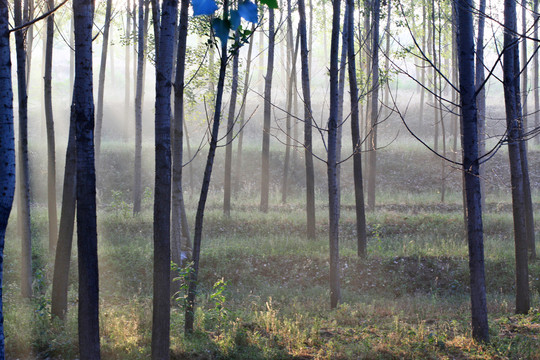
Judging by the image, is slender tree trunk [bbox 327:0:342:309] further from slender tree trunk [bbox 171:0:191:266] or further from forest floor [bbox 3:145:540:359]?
slender tree trunk [bbox 171:0:191:266]

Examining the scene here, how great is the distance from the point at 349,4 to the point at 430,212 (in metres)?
11.4

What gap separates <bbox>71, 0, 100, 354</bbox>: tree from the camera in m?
4.86

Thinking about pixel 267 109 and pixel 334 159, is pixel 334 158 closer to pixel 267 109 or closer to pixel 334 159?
pixel 334 159

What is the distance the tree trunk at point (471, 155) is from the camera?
20.4 ft

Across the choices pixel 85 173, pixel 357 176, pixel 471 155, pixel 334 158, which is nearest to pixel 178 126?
pixel 334 158

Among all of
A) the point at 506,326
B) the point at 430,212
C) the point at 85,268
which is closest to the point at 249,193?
the point at 430,212

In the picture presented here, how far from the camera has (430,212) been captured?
19188mm

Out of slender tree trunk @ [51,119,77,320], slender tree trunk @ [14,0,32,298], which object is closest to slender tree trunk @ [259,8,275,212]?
slender tree trunk @ [14,0,32,298]

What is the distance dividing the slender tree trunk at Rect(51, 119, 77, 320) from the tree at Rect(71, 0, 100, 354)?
114 inches

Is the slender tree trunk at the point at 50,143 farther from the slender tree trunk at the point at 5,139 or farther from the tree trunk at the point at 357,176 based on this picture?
the tree trunk at the point at 357,176

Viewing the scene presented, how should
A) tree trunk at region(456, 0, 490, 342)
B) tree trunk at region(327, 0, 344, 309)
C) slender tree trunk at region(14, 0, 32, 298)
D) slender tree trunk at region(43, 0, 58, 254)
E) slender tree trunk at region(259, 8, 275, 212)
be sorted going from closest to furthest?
tree trunk at region(456, 0, 490, 342) → tree trunk at region(327, 0, 344, 309) → slender tree trunk at region(14, 0, 32, 298) → slender tree trunk at region(43, 0, 58, 254) → slender tree trunk at region(259, 8, 275, 212)

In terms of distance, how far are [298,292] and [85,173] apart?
7.65m

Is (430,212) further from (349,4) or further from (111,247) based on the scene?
(111,247)

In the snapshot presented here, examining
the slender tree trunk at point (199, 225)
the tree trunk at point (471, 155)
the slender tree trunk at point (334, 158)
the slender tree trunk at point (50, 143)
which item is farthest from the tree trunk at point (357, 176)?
the slender tree trunk at point (50, 143)
